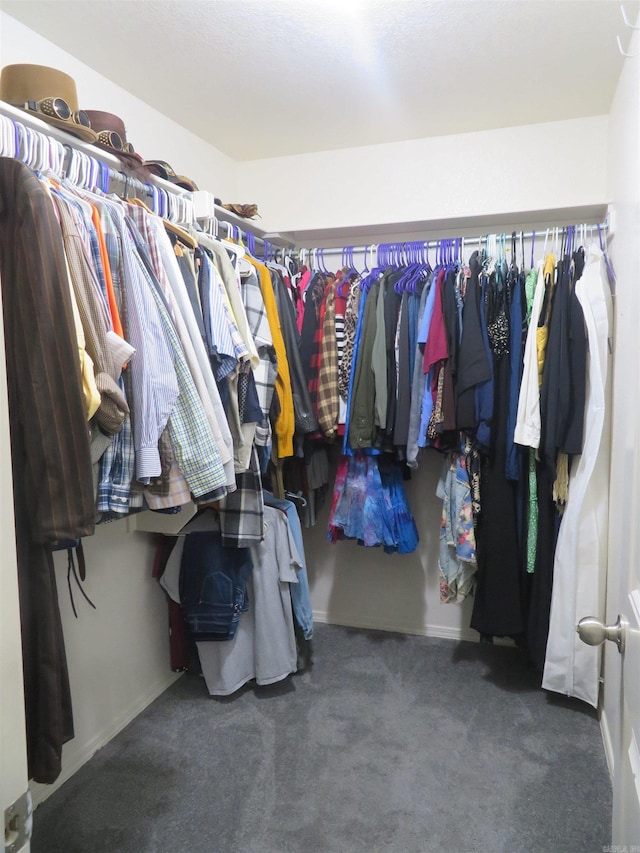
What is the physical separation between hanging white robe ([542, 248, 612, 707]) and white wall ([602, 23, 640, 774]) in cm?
5

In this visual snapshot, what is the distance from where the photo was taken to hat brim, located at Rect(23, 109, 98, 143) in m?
1.43

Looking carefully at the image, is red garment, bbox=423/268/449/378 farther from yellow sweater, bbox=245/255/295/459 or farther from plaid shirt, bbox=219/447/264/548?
plaid shirt, bbox=219/447/264/548

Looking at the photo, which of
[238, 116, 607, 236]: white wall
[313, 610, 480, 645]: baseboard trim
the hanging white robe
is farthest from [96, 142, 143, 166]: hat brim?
[313, 610, 480, 645]: baseboard trim

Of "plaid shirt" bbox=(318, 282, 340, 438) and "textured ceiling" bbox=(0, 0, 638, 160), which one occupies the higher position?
"textured ceiling" bbox=(0, 0, 638, 160)

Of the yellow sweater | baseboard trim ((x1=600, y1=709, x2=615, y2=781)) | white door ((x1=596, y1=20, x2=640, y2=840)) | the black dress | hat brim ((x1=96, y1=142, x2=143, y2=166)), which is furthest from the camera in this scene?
the black dress

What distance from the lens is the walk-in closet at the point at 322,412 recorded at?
1345 millimetres

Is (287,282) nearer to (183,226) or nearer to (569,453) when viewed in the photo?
(183,226)

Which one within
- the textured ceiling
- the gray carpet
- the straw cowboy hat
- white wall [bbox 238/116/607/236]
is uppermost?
the textured ceiling

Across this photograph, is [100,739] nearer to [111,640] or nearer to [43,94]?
[111,640]

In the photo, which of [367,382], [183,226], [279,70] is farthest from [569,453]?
[279,70]

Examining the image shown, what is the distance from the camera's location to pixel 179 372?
145cm

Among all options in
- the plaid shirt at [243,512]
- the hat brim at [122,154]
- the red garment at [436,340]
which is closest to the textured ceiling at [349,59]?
the hat brim at [122,154]

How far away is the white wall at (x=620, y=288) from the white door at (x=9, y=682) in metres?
1.53

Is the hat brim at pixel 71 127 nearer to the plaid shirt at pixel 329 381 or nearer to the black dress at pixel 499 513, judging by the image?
the plaid shirt at pixel 329 381
